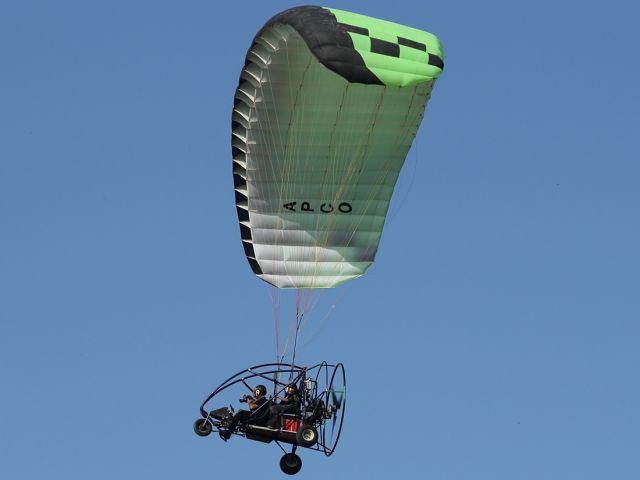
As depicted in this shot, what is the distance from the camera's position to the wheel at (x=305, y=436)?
1841 inches

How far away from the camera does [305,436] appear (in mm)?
46781

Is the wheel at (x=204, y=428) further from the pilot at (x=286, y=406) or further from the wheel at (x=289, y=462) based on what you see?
the wheel at (x=289, y=462)

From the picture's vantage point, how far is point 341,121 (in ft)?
160

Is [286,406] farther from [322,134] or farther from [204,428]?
[322,134]

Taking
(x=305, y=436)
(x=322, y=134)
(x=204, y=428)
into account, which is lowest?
(x=204, y=428)

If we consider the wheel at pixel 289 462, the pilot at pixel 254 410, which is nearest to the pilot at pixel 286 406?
the pilot at pixel 254 410

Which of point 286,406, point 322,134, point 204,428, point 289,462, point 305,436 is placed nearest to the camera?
point 305,436

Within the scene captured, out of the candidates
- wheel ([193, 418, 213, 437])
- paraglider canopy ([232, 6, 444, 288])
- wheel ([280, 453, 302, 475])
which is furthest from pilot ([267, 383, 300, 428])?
paraglider canopy ([232, 6, 444, 288])

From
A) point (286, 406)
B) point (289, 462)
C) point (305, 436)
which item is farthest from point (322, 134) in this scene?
point (289, 462)

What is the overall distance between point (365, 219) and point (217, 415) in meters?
5.26

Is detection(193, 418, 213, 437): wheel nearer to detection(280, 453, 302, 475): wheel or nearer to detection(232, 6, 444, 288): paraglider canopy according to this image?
detection(280, 453, 302, 475): wheel

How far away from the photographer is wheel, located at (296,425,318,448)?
1841 inches

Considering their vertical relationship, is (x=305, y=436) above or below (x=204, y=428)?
above

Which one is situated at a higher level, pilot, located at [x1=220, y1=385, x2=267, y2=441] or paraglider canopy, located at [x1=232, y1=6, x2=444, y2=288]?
paraglider canopy, located at [x1=232, y1=6, x2=444, y2=288]
